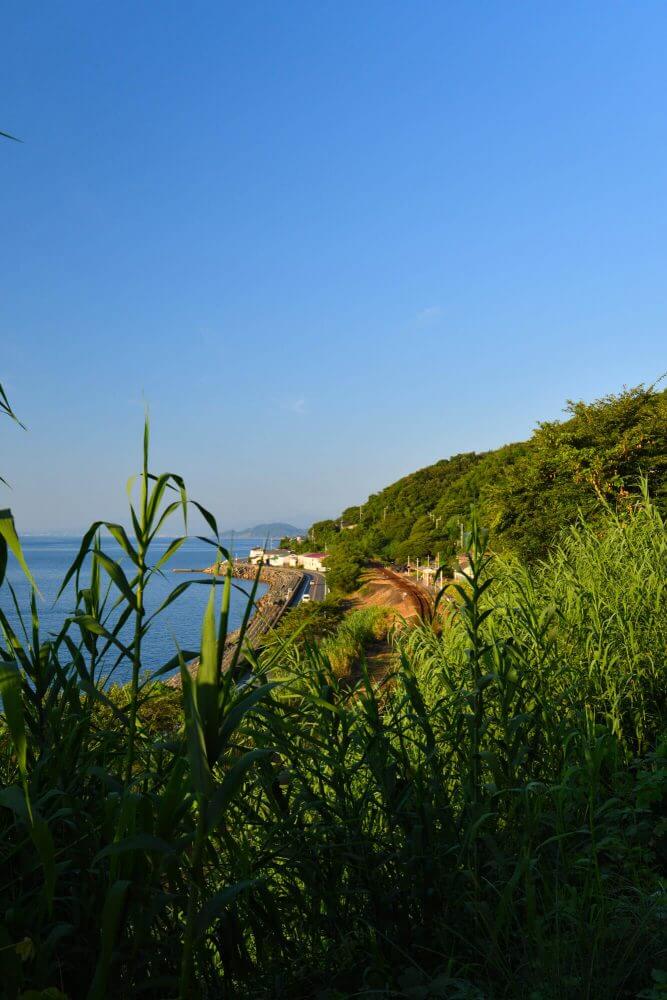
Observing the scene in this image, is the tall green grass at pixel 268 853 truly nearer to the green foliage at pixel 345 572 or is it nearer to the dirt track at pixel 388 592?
the dirt track at pixel 388 592

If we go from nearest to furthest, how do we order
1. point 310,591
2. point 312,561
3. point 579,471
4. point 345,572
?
1. point 579,471
2. point 345,572
3. point 310,591
4. point 312,561

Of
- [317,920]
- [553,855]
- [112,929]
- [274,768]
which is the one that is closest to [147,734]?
[274,768]

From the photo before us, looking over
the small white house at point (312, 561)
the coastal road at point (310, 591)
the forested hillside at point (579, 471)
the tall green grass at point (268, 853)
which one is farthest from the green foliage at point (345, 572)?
the tall green grass at point (268, 853)

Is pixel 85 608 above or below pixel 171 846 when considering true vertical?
above

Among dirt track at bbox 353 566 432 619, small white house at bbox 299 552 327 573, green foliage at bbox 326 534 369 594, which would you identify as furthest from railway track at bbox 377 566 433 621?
small white house at bbox 299 552 327 573

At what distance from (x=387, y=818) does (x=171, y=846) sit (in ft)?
3.39

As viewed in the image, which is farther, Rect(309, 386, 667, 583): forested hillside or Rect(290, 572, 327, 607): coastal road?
Rect(290, 572, 327, 607): coastal road

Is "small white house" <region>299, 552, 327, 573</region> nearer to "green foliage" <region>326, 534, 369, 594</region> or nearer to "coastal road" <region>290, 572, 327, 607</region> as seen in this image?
"coastal road" <region>290, 572, 327, 607</region>

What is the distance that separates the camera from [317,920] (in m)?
1.77

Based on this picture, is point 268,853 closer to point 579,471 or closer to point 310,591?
point 579,471

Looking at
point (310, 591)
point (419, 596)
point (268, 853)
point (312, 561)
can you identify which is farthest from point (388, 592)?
point (312, 561)

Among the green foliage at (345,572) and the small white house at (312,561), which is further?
the small white house at (312,561)

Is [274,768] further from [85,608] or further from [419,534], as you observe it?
[419,534]

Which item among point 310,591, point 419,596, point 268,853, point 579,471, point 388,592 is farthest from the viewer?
point 310,591
